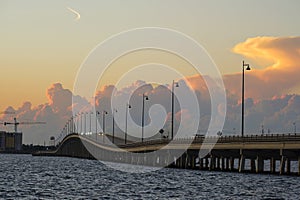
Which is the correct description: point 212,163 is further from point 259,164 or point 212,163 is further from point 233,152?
point 259,164

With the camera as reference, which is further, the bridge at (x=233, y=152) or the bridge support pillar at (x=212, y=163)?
the bridge support pillar at (x=212, y=163)

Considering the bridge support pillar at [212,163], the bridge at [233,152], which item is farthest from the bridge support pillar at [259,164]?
the bridge support pillar at [212,163]

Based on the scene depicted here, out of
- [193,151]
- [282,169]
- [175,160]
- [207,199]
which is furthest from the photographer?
[175,160]

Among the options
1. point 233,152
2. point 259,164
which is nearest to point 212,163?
point 233,152

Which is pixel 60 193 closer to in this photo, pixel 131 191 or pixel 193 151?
pixel 131 191

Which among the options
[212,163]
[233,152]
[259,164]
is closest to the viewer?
[259,164]

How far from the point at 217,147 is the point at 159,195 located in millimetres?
→ 60891

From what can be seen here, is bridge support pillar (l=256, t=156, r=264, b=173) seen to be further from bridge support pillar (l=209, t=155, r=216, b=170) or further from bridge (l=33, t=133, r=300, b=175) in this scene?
bridge support pillar (l=209, t=155, r=216, b=170)

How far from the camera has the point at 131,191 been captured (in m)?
87.2

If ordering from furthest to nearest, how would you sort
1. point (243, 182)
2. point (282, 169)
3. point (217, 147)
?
point (217, 147), point (282, 169), point (243, 182)

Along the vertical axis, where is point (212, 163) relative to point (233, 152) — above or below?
below

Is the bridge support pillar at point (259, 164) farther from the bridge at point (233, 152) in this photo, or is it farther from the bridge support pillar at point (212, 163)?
the bridge support pillar at point (212, 163)

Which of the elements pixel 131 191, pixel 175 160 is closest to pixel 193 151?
pixel 175 160

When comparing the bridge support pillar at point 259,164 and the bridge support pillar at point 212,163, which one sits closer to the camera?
the bridge support pillar at point 259,164
